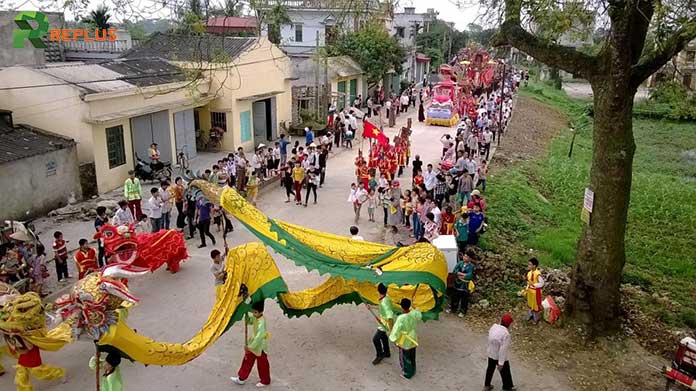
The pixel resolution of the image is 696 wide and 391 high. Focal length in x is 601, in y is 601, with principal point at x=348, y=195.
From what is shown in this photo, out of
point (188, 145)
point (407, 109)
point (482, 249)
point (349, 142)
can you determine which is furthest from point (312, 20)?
point (482, 249)

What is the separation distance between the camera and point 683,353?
7.46 metres

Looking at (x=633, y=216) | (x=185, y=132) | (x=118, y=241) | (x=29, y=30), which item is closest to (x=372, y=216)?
(x=118, y=241)

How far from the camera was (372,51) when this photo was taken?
3419cm

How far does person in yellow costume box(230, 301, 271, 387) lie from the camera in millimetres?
7746

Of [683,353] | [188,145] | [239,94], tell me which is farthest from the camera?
[239,94]

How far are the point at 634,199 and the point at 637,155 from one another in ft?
34.1

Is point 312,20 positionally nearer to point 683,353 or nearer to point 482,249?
point 482,249

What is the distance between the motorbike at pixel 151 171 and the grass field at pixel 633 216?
9.55 metres

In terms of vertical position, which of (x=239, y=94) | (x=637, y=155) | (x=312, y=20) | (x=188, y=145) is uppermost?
(x=312, y=20)

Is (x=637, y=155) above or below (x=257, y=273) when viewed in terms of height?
below

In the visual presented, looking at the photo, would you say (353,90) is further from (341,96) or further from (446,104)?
(446,104)

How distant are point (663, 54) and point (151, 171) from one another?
13880mm

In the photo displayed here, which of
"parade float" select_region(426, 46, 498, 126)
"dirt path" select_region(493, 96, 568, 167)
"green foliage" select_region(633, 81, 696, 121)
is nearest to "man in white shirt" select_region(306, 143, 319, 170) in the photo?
"dirt path" select_region(493, 96, 568, 167)

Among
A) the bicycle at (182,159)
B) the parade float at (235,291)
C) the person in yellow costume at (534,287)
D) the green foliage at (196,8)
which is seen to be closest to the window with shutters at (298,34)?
the bicycle at (182,159)
